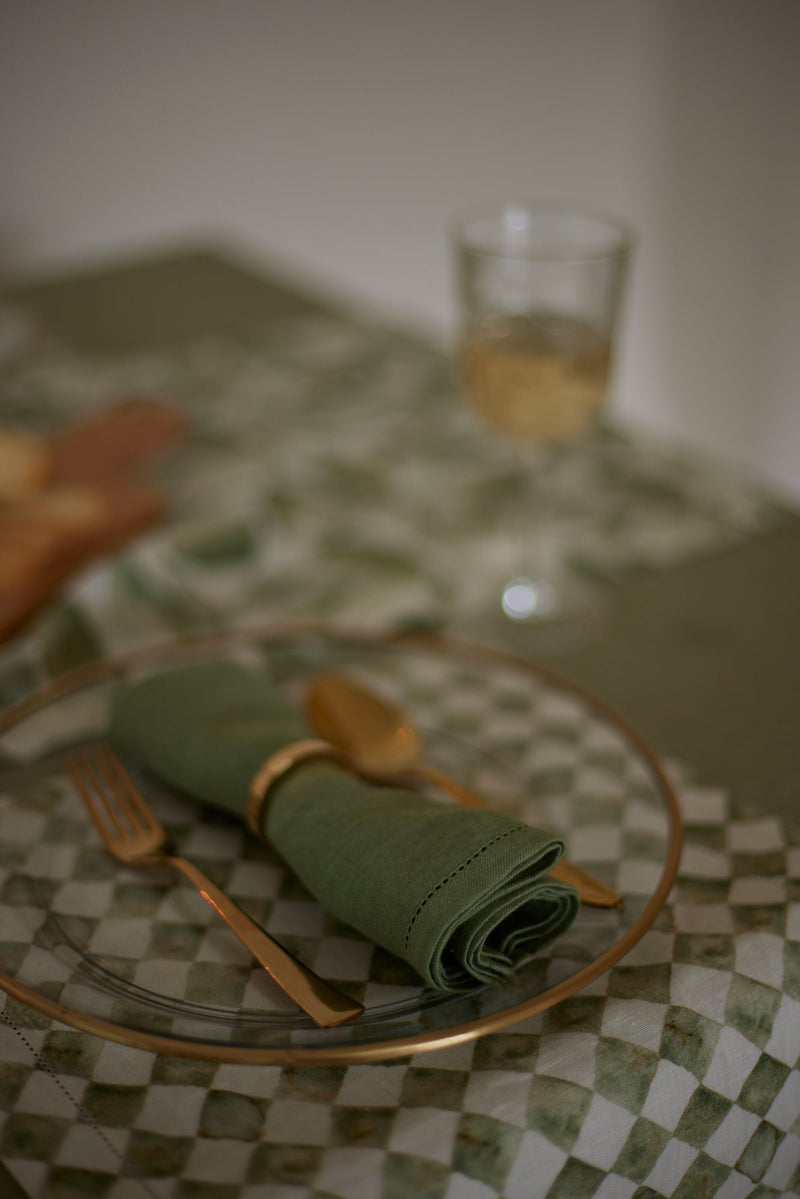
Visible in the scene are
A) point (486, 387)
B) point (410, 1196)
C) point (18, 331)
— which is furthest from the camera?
point (18, 331)

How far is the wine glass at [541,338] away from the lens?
66 cm

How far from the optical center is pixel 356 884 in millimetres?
367

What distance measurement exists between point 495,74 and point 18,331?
2.11 meters

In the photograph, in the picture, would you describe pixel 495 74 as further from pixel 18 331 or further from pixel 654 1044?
pixel 654 1044

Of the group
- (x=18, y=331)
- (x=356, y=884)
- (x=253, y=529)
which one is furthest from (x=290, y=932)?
(x=18, y=331)

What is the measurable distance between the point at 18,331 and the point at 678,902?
39.9 inches

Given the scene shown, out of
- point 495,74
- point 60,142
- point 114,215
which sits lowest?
point 114,215

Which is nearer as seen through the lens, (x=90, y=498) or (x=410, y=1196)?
(x=410, y=1196)

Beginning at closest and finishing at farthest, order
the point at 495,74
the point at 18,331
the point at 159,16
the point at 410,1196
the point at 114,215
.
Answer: the point at 410,1196, the point at 18,331, the point at 159,16, the point at 114,215, the point at 495,74

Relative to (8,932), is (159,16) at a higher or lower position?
higher

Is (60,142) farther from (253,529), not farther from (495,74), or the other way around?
(253,529)

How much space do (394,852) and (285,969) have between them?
56 mm

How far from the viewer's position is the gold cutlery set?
346 millimetres

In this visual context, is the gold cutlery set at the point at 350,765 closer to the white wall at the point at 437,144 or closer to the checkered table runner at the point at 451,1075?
the checkered table runner at the point at 451,1075
